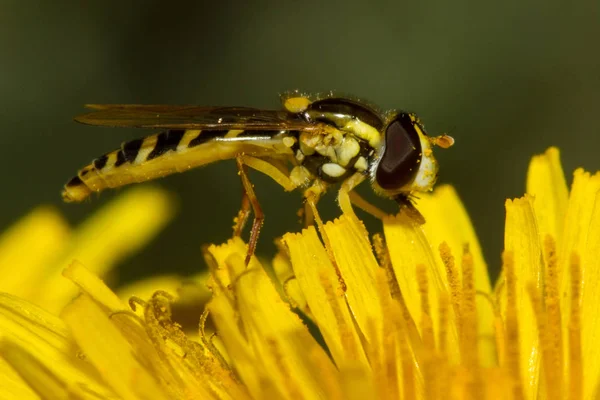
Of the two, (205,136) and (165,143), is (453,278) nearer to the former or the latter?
(205,136)

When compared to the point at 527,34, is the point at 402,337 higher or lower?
lower

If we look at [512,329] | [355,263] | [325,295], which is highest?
[355,263]

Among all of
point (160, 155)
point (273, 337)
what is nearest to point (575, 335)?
point (273, 337)

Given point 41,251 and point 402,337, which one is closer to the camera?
point 402,337

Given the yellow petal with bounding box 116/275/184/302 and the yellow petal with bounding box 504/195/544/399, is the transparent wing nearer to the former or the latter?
the yellow petal with bounding box 116/275/184/302

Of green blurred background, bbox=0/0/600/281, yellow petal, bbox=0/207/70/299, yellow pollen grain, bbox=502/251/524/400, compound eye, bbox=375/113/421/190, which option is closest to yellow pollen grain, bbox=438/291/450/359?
yellow pollen grain, bbox=502/251/524/400

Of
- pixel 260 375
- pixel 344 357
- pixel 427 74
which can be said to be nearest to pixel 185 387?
pixel 260 375

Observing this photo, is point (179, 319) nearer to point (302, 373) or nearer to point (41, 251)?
point (302, 373)
